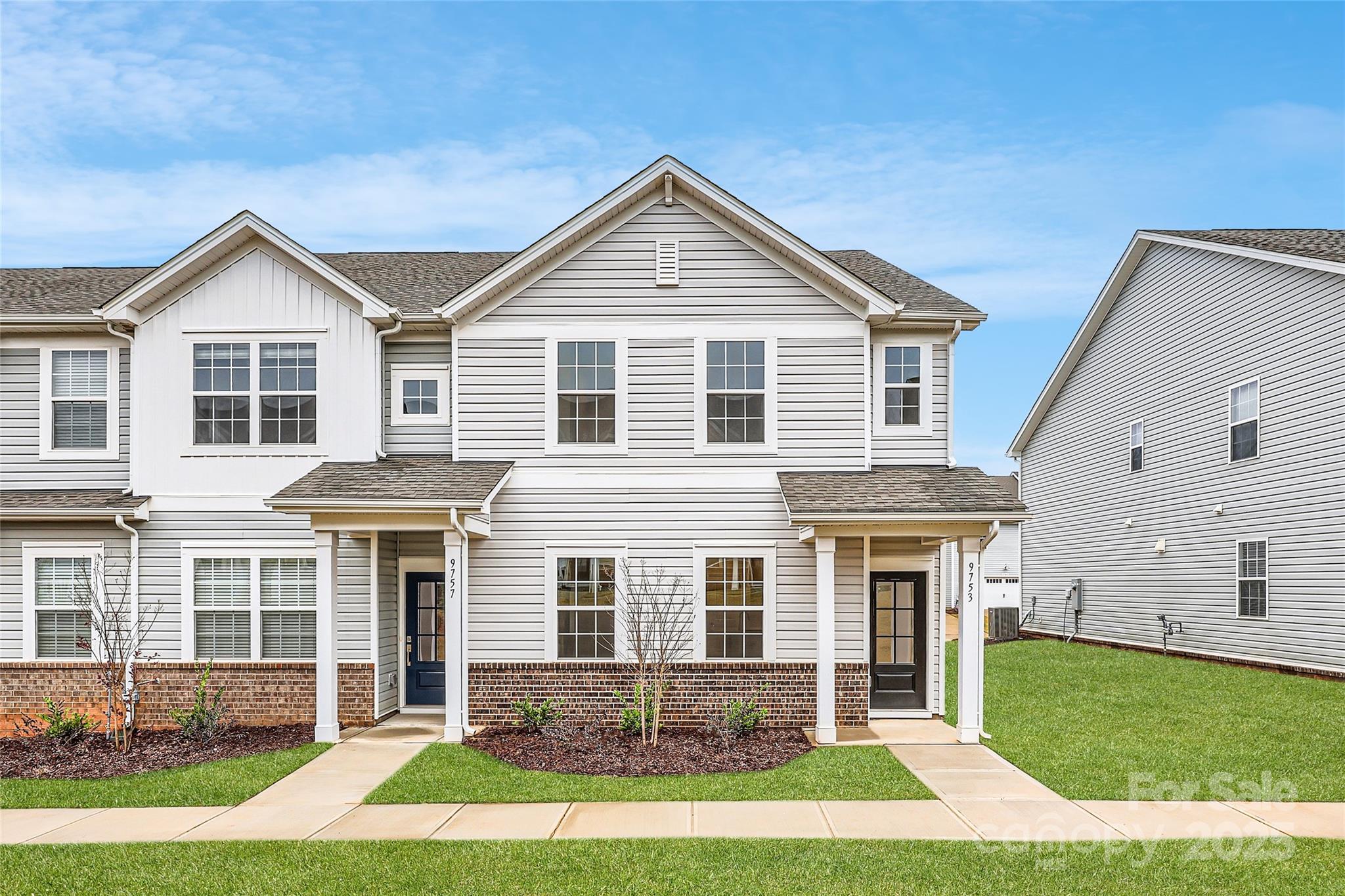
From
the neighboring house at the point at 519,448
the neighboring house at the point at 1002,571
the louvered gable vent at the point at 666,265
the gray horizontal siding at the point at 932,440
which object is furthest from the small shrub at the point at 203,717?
the neighboring house at the point at 1002,571

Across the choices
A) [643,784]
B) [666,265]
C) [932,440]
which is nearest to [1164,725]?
[932,440]

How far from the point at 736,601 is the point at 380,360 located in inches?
243

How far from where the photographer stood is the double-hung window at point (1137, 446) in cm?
2300

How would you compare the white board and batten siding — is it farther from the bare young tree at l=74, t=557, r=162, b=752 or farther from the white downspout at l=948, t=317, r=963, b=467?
the white downspout at l=948, t=317, r=963, b=467

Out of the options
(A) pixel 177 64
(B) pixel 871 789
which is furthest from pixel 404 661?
(A) pixel 177 64

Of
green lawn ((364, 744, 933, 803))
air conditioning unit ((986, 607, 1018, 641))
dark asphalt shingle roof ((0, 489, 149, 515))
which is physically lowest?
air conditioning unit ((986, 607, 1018, 641))

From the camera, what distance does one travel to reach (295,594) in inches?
544

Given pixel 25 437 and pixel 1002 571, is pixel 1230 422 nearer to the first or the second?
pixel 25 437

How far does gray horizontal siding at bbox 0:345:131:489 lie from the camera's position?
14.4m

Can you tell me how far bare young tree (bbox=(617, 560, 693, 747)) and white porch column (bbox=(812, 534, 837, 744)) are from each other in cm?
191

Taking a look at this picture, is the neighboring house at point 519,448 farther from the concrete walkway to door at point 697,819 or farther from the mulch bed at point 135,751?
the concrete walkway to door at point 697,819

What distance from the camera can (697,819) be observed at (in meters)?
9.04

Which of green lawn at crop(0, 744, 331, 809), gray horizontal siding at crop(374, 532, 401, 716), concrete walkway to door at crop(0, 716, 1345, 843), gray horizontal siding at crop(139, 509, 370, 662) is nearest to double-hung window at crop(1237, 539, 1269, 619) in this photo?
concrete walkway to door at crop(0, 716, 1345, 843)

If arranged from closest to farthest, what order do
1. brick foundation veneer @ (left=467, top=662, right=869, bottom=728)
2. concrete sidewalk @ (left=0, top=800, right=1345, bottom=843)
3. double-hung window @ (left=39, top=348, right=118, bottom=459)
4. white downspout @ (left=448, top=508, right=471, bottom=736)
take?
concrete sidewalk @ (left=0, top=800, right=1345, bottom=843), white downspout @ (left=448, top=508, right=471, bottom=736), brick foundation veneer @ (left=467, top=662, right=869, bottom=728), double-hung window @ (left=39, top=348, right=118, bottom=459)
